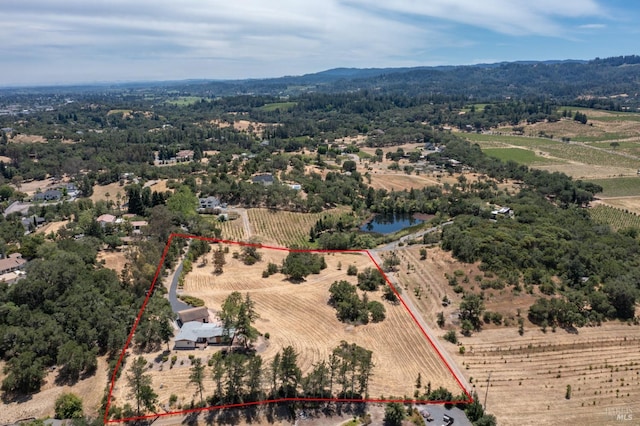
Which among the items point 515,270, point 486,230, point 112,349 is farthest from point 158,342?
point 486,230

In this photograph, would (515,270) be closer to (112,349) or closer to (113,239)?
(112,349)

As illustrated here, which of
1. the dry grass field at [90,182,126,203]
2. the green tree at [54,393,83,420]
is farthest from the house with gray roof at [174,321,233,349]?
the dry grass field at [90,182,126,203]

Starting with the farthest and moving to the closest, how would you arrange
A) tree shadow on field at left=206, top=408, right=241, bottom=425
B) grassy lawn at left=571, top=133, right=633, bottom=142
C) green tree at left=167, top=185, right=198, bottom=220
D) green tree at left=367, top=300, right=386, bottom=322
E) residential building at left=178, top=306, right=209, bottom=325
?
grassy lawn at left=571, top=133, right=633, bottom=142, green tree at left=167, top=185, right=198, bottom=220, green tree at left=367, top=300, right=386, bottom=322, residential building at left=178, top=306, right=209, bottom=325, tree shadow on field at left=206, top=408, right=241, bottom=425

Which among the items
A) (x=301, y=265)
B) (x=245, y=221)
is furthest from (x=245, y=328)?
(x=245, y=221)

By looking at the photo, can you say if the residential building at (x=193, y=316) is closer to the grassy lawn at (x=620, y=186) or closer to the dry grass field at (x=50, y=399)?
the dry grass field at (x=50, y=399)

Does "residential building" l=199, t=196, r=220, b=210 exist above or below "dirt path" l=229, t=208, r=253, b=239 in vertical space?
above

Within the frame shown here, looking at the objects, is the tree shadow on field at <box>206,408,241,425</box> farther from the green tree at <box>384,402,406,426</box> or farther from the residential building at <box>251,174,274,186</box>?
the residential building at <box>251,174,274,186</box>

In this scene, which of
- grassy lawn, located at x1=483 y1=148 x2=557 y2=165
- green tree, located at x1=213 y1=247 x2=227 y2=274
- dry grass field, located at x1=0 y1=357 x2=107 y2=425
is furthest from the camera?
grassy lawn, located at x1=483 y1=148 x2=557 y2=165
